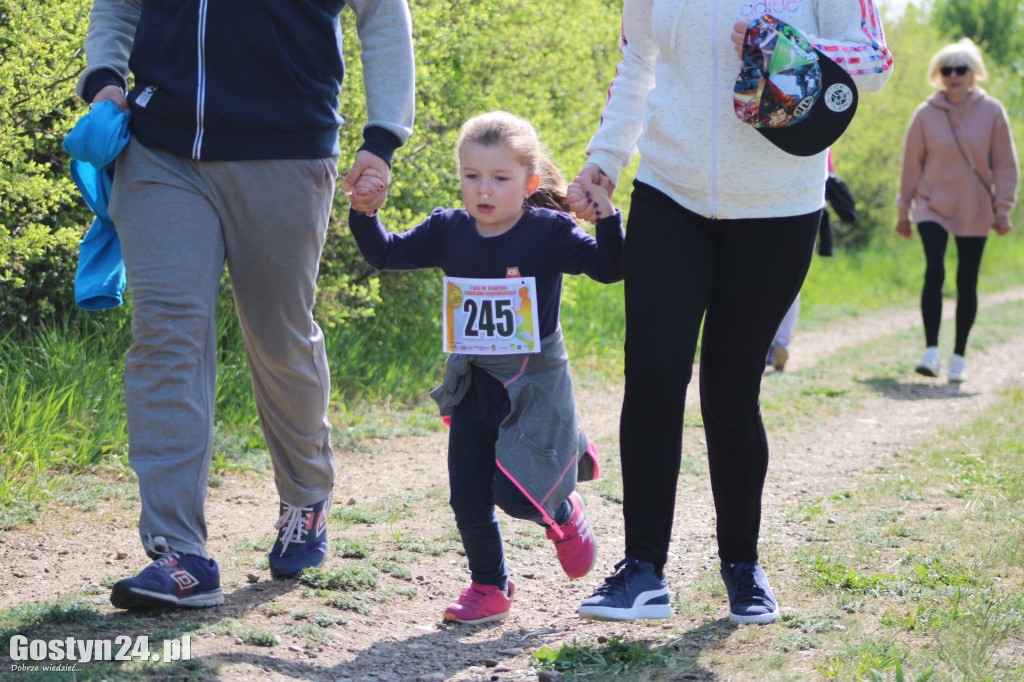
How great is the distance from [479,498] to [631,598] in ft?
1.92

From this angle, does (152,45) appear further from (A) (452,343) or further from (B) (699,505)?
(B) (699,505)

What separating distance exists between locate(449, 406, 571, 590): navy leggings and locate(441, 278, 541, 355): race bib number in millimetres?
→ 226

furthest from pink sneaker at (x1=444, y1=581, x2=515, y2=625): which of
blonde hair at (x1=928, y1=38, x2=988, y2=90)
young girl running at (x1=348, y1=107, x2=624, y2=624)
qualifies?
blonde hair at (x1=928, y1=38, x2=988, y2=90)

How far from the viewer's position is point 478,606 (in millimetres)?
3352

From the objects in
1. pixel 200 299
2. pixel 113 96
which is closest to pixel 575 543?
pixel 200 299

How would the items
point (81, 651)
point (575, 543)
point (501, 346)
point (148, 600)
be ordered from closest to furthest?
point (81, 651) → point (148, 600) → point (501, 346) → point (575, 543)

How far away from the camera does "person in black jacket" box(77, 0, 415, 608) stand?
301cm

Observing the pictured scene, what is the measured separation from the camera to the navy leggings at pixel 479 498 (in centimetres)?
332

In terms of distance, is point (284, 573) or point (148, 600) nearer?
point (148, 600)

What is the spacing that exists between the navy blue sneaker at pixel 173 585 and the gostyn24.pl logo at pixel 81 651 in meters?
0.16

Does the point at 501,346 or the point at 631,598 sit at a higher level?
the point at 501,346

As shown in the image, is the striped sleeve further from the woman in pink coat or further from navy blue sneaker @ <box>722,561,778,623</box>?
the woman in pink coat

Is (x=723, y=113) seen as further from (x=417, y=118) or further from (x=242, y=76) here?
(x=417, y=118)

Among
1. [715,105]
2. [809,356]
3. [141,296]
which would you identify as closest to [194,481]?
[141,296]
